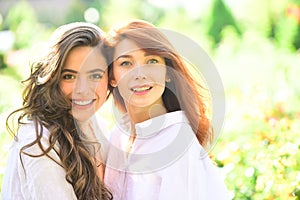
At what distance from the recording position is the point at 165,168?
2.86 metres

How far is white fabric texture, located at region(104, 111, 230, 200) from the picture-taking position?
2.83 m

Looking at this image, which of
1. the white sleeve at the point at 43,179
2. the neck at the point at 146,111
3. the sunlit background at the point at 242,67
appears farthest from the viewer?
the sunlit background at the point at 242,67

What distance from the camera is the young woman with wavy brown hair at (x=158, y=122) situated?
2857mm

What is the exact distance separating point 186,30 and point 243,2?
126 centimetres

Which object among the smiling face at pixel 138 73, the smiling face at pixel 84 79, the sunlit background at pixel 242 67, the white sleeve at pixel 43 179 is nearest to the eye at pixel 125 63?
the smiling face at pixel 138 73

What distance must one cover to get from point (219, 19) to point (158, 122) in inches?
264

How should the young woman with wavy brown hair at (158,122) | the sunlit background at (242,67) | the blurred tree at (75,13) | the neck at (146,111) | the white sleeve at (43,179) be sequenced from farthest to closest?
the blurred tree at (75,13) → the sunlit background at (242,67) → the neck at (146,111) → the young woman with wavy brown hair at (158,122) → the white sleeve at (43,179)

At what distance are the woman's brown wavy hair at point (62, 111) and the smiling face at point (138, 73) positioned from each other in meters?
0.14

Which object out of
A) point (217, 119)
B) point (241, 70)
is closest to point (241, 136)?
point (217, 119)

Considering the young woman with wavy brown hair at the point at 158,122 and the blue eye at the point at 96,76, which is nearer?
the young woman with wavy brown hair at the point at 158,122

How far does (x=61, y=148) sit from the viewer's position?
289cm

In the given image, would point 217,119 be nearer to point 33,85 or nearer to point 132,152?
point 132,152

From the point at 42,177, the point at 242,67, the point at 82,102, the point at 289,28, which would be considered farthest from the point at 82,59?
the point at 289,28

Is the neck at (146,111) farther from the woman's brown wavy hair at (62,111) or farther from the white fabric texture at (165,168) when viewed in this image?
the woman's brown wavy hair at (62,111)
